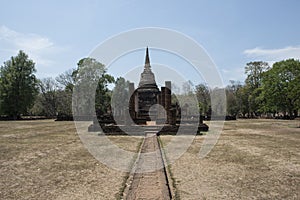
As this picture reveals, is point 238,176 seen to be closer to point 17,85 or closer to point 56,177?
point 56,177

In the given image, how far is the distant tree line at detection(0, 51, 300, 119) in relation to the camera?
1615 inches

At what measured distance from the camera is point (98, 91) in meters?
53.7

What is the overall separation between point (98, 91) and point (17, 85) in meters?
18.1

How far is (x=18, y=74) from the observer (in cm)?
5678

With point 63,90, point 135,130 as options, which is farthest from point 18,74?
point 135,130

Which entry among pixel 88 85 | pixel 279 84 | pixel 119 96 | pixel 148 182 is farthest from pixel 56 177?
pixel 119 96

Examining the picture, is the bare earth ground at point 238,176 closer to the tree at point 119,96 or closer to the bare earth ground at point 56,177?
the bare earth ground at point 56,177

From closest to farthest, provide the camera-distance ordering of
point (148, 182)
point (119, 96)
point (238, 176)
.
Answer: point (148, 182), point (238, 176), point (119, 96)

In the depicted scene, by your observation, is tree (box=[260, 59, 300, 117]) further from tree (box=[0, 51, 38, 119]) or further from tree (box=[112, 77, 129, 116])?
tree (box=[0, 51, 38, 119])

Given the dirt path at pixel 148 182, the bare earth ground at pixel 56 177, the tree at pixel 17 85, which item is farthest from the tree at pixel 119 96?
the dirt path at pixel 148 182

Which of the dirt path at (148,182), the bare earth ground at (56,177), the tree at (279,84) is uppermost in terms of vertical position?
the tree at (279,84)

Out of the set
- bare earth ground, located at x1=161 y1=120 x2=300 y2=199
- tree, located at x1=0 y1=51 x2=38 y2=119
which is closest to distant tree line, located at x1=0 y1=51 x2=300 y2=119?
tree, located at x1=0 y1=51 x2=38 y2=119

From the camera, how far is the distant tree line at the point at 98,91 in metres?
41.0

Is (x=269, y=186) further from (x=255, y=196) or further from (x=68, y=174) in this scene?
(x=68, y=174)
